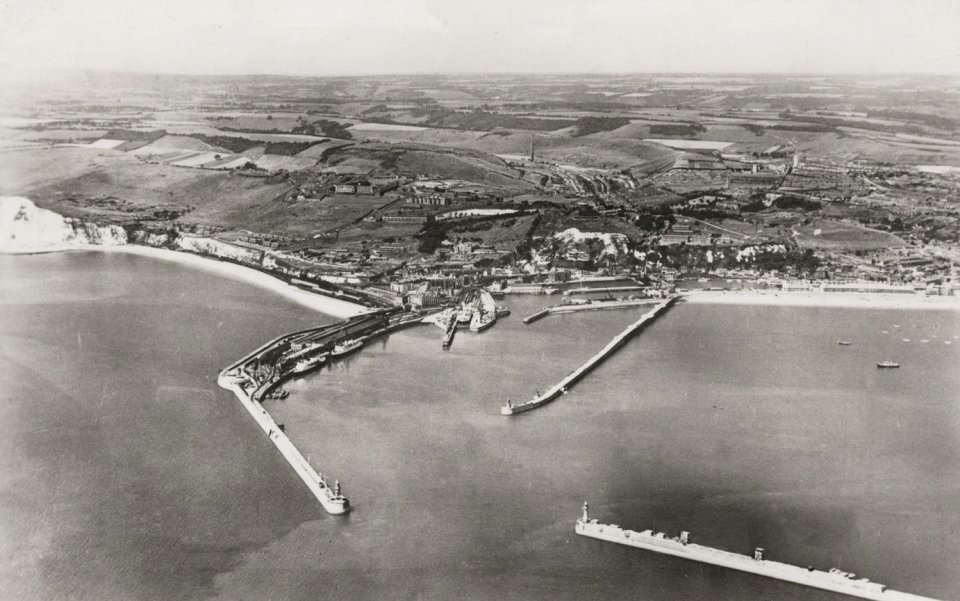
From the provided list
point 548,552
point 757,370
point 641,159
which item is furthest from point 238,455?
point 641,159

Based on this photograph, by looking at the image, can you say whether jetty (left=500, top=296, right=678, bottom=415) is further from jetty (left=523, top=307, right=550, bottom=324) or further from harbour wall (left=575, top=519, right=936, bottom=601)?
harbour wall (left=575, top=519, right=936, bottom=601)

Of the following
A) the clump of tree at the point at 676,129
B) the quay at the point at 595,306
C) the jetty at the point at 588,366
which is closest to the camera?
the jetty at the point at 588,366

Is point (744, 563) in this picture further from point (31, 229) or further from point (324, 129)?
point (324, 129)

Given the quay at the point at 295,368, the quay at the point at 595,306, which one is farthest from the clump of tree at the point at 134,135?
the quay at the point at 595,306

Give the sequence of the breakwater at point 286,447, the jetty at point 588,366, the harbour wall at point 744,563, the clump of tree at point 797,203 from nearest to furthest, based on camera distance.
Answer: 1. the harbour wall at point 744,563
2. the breakwater at point 286,447
3. the jetty at point 588,366
4. the clump of tree at point 797,203

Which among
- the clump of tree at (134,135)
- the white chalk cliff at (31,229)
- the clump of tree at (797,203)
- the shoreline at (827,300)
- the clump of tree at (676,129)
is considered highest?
the clump of tree at (676,129)

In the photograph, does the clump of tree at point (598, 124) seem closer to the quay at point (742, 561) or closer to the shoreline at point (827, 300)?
the shoreline at point (827, 300)

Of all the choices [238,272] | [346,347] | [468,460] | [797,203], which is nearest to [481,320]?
[346,347]
